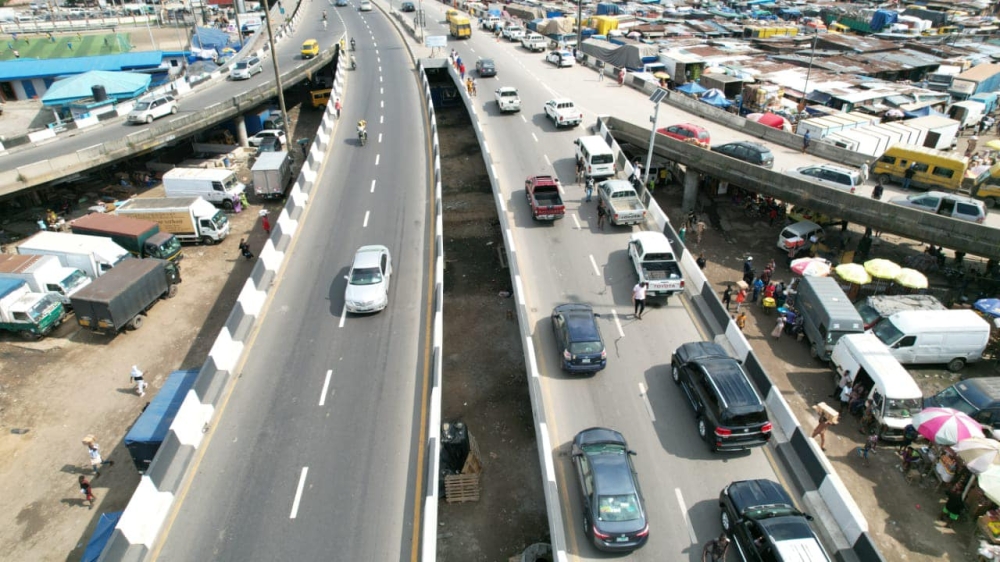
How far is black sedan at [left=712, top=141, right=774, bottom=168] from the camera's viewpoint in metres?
34.6

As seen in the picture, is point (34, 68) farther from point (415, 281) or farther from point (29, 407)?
point (415, 281)

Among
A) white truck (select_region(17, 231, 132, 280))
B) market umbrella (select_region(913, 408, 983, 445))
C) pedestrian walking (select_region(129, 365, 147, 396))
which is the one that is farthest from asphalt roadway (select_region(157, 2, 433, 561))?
market umbrella (select_region(913, 408, 983, 445))

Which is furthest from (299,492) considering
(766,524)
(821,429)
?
(821,429)

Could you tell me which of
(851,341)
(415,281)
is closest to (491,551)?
(415,281)

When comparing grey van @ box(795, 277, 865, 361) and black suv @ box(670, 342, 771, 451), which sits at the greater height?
black suv @ box(670, 342, 771, 451)

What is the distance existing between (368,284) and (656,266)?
37.4 feet

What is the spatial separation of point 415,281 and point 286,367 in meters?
6.40

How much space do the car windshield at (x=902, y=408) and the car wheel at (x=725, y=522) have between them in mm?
11444

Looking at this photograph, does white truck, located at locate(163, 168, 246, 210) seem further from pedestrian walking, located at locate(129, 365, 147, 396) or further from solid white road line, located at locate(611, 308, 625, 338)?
solid white road line, located at locate(611, 308, 625, 338)

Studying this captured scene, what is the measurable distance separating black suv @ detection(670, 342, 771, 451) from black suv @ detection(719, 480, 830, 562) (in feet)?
5.43

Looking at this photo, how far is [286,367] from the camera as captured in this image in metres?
19.3

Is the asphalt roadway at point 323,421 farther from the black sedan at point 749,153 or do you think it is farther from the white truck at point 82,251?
the black sedan at point 749,153

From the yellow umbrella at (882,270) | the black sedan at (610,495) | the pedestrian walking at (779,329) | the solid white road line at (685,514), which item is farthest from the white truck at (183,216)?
the yellow umbrella at (882,270)

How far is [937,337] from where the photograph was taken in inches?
980
